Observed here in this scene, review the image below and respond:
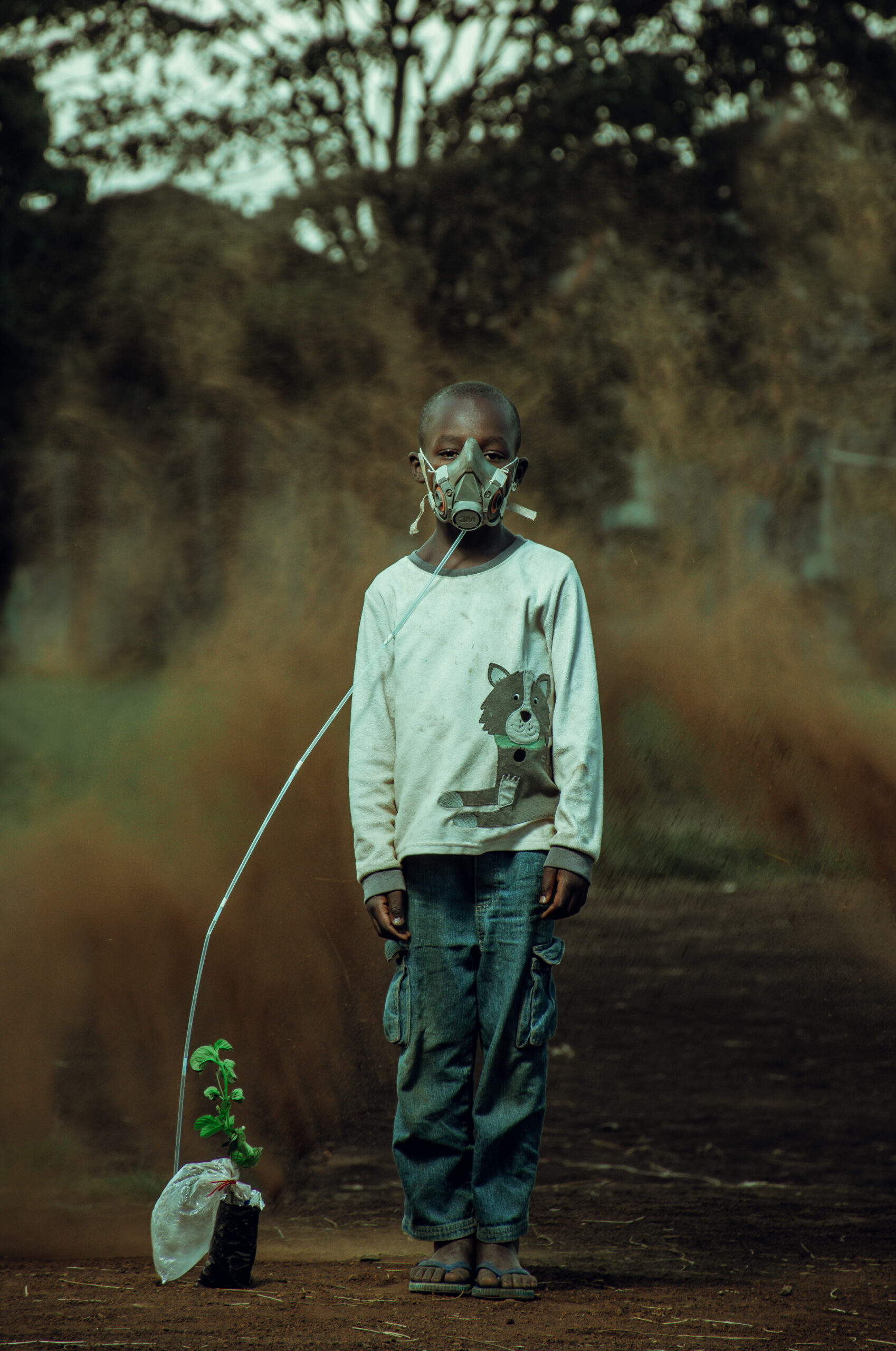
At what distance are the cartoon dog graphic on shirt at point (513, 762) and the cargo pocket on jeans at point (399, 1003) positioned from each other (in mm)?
274

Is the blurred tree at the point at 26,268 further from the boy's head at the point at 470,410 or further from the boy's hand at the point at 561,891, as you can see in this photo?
the boy's hand at the point at 561,891

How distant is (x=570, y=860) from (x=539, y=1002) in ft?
0.82

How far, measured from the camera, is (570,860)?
2.24 m

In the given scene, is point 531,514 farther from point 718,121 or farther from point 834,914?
point 718,121

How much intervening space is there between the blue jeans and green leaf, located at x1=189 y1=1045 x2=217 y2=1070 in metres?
0.30

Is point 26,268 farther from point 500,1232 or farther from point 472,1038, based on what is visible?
point 500,1232

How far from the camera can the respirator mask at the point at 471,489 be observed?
2.36 m

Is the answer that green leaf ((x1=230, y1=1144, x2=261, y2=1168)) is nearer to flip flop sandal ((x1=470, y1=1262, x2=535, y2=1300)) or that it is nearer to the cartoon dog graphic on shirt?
flip flop sandal ((x1=470, y1=1262, x2=535, y2=1300))

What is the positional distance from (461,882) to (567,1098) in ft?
6.12

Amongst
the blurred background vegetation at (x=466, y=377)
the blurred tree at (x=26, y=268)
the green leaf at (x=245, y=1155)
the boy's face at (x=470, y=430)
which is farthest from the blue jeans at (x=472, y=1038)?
the blurred tree at (x=26, y=268)

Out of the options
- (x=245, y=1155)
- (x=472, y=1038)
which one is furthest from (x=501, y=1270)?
(x=245, y=1155)

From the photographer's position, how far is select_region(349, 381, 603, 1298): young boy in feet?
7.50

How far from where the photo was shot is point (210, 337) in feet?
20.2

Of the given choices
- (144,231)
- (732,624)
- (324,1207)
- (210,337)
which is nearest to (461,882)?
(324,1207)
